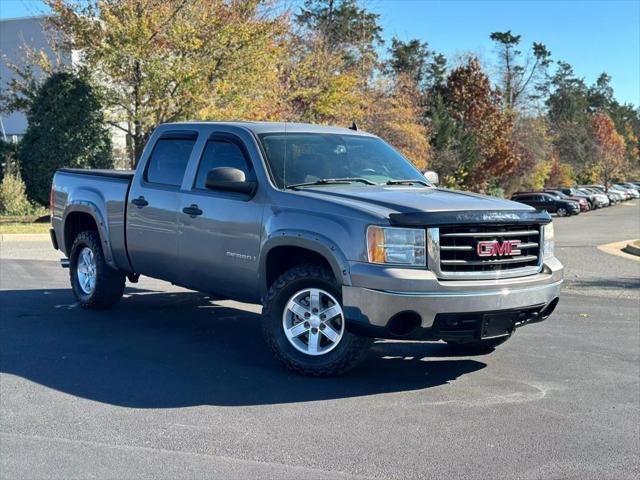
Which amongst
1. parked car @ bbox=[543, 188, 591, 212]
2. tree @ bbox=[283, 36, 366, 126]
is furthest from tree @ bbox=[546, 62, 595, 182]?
tree @ bbox=[283, 36, 366, 126]

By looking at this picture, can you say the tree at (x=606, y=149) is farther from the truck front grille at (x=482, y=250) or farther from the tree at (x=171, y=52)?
the truck front grille at (x=482, y=250)

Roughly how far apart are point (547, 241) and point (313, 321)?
6.73ft

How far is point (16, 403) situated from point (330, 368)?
2.23 metres

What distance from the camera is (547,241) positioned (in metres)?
6.30

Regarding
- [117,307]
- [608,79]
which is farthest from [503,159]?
[608,79]

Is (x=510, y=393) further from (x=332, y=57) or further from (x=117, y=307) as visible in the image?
(x=332, y=57)

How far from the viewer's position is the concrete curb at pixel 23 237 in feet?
54.1

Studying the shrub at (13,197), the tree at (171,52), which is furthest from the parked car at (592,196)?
the shrub at (13,197)

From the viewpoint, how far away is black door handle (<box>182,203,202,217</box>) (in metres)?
6.79

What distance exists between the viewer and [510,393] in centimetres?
569

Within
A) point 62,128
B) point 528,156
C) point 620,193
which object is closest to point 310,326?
point 62,128

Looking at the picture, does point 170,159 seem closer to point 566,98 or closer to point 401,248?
point 401,248

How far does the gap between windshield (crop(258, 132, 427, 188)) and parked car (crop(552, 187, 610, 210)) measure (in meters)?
49.5

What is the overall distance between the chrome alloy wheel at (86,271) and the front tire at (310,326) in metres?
3.13
